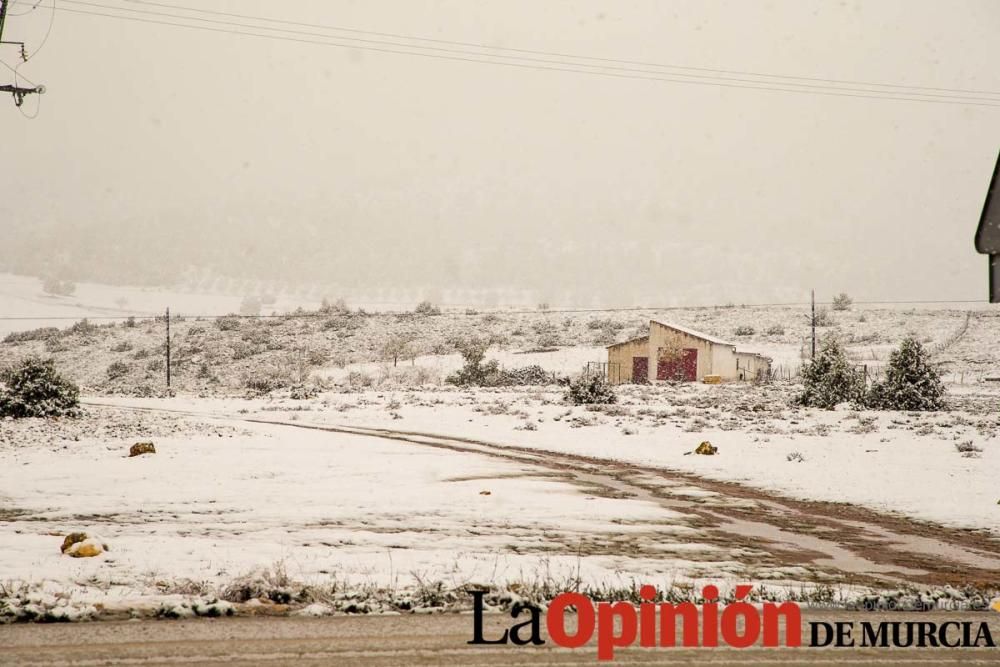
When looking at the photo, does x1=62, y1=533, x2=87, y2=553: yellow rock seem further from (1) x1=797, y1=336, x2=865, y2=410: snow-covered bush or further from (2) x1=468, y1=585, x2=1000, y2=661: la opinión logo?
(1) x1=797, y1=336, x2=865, y2=410: snow-covered bush

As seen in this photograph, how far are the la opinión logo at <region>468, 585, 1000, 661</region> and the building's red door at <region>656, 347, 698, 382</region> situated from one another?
42.3 metres

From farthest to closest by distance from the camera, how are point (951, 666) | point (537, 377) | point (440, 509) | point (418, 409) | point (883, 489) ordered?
point (537, 377)
point (418, 409)
point (883, 489)
point (440, 509)
point (951, 666)

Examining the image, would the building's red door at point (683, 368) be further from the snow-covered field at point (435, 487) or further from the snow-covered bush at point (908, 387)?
the snow-covered bush at point (908, 387)

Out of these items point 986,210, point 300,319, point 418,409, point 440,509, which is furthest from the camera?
point 300,319

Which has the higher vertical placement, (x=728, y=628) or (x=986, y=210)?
(x=986, y=210)

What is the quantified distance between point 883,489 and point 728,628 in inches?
417

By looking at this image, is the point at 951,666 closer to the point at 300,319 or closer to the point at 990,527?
the point at 990,527

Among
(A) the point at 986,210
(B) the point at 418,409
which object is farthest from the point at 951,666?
(B) the point at 418,409

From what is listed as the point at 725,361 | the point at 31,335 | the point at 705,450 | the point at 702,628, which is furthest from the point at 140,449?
the point at 31,335

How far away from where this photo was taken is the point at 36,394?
24.7 meters

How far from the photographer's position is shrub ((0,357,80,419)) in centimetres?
2408

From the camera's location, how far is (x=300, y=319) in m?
81.2

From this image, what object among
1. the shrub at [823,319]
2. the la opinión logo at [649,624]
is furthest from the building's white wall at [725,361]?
the la opinión logo at [649,624]

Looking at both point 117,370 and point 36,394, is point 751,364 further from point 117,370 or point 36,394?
point 117,370
